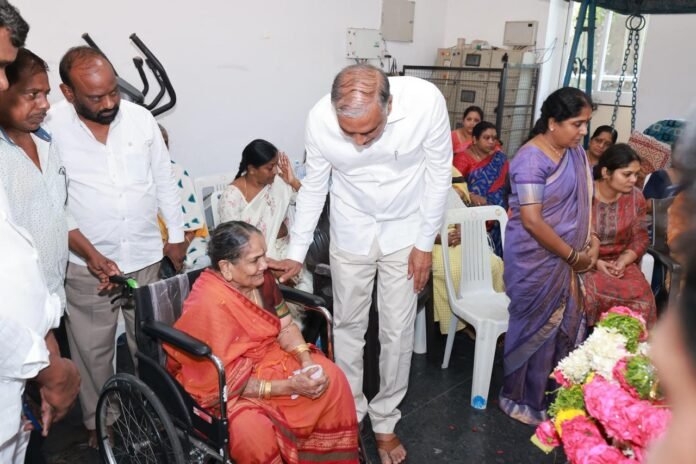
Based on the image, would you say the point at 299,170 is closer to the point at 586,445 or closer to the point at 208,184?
the point at 208,184

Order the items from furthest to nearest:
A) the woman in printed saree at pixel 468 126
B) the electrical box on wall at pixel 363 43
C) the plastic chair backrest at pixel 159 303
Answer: the electrical box on wall at pixel 363 43 → the woman in printed saree at pixel 468 126 → the plastic chair backrest at pixel 159 303

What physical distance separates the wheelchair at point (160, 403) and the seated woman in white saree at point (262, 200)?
800mm

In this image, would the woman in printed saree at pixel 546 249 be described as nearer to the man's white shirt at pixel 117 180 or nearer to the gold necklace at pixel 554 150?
the gold necklace at pixel 554 150

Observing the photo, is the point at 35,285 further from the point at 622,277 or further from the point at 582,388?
the point at 622,277

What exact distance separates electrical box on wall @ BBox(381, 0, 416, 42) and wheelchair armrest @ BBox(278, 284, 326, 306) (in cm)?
395

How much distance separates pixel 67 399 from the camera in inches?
51.3

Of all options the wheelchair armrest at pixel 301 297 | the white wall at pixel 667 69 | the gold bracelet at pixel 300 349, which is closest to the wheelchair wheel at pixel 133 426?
the gold bracelet at pixel 300 349

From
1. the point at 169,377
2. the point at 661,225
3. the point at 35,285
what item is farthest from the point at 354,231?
the point at 661,225

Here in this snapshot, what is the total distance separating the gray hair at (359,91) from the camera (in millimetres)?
1776

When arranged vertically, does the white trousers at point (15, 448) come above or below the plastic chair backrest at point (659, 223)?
below

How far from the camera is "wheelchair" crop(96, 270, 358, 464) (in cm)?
165

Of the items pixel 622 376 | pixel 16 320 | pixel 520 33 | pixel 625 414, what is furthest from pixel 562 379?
pixel 520 33

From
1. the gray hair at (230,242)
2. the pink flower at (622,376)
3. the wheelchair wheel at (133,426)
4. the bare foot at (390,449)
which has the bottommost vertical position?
the bare foot at (390,449)

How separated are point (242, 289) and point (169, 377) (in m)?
0.40
